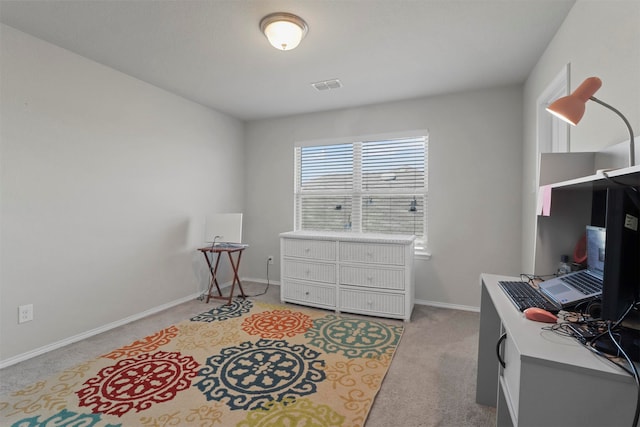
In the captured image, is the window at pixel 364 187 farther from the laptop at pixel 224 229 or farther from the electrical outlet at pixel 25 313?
the electrical outlet at pixel 25 313

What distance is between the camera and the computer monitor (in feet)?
3.14

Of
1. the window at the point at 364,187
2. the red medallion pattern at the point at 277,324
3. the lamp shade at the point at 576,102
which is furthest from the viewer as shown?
the window at the point at 364,187

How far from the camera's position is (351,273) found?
3.41 m

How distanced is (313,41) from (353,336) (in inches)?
101

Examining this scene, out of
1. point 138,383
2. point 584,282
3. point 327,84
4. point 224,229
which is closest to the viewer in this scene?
point 584,282

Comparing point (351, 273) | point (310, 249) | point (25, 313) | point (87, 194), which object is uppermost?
point (87, 194)

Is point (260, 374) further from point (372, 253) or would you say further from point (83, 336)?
point (83, 336)

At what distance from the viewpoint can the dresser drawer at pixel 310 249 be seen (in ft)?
11.5

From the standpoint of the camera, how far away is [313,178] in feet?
14.4

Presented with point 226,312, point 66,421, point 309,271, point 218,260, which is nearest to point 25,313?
point 66,421

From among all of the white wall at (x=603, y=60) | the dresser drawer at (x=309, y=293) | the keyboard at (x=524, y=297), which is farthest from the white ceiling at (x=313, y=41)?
the dresser drawer at (x=309, y=293)

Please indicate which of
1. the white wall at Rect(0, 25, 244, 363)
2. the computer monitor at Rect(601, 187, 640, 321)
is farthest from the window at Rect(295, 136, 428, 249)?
the computer monitor at Rect(601, 187, 640, 321)

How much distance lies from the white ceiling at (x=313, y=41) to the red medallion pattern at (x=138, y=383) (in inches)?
99.1

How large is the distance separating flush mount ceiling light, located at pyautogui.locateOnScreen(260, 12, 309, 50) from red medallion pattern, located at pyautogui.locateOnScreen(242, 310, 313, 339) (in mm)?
2427
